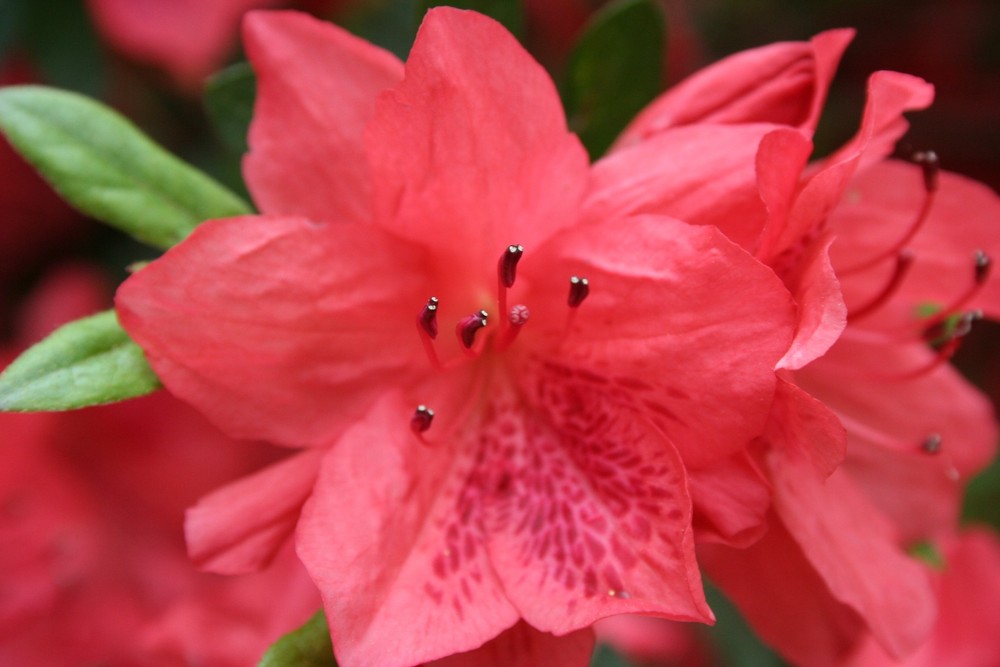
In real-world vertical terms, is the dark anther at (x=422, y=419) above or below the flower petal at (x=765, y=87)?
below

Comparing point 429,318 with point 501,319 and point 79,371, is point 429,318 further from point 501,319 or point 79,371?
point 79,371

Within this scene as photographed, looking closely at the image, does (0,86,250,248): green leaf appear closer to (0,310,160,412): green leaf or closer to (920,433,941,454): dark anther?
(0,310,160,412): green leaf

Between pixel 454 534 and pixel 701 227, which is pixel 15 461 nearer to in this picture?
pixel 454 534

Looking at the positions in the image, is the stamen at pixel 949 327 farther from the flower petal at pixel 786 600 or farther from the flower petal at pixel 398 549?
the flower petal at pixel 398 549

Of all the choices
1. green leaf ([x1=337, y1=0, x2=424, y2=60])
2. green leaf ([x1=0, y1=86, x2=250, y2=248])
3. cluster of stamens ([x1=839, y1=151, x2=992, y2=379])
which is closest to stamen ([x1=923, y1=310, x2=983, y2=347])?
cluster of stamens ([x1=839, y1=151, x2=992, y2=379])

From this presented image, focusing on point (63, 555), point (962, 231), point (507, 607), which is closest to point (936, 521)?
point (962, 231)

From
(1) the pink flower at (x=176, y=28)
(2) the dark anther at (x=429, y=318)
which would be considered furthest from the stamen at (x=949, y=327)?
(1) the pink flower at (x=176, y=28)
